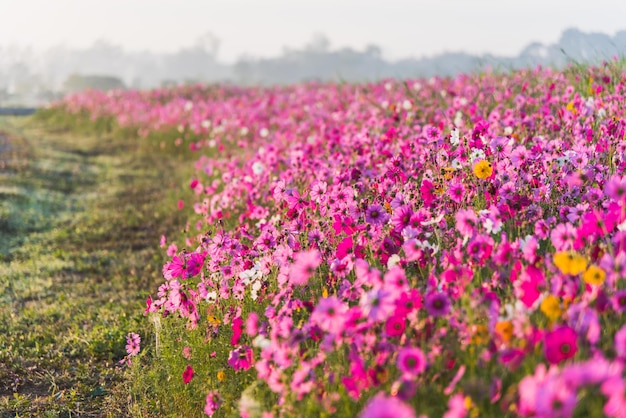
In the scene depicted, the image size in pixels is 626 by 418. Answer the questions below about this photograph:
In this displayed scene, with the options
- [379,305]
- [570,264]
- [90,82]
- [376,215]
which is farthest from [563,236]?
[90,82]

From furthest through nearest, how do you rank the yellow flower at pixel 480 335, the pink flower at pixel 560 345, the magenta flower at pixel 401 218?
the magenta flower at pixel 401 218
the yellow flower at pixel 480 335
the pink flower at pixel 560 345

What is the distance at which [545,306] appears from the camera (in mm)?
2273

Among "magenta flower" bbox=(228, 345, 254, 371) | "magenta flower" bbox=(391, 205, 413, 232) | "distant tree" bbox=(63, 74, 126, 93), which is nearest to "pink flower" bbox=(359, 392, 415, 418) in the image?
"magenta flower" bbox=(228, 345, 254, 371)

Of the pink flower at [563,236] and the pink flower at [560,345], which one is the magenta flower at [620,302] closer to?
the pink flower at [560,345]

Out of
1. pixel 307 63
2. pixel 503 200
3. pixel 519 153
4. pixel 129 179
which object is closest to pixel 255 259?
pixel 503 200

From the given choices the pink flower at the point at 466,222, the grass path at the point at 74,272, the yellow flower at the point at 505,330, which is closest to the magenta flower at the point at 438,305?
the yellow flower at the point at 505,330

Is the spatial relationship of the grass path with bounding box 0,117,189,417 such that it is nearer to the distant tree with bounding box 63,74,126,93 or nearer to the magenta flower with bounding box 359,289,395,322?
the magenta flower with bounding box 359,289,395,322

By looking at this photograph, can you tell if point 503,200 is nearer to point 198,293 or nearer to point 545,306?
point 545,306

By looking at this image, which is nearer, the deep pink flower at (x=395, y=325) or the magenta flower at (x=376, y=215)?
the deep pink flower at (x=395, y=325)

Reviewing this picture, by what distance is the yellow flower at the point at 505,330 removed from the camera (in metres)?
2.31

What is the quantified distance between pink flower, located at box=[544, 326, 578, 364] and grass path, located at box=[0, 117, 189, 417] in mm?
2964

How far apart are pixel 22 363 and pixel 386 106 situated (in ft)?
21.4

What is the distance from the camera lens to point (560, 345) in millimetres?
2055

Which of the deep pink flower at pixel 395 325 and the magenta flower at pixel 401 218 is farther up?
the magenta flower at pixel 401 218
